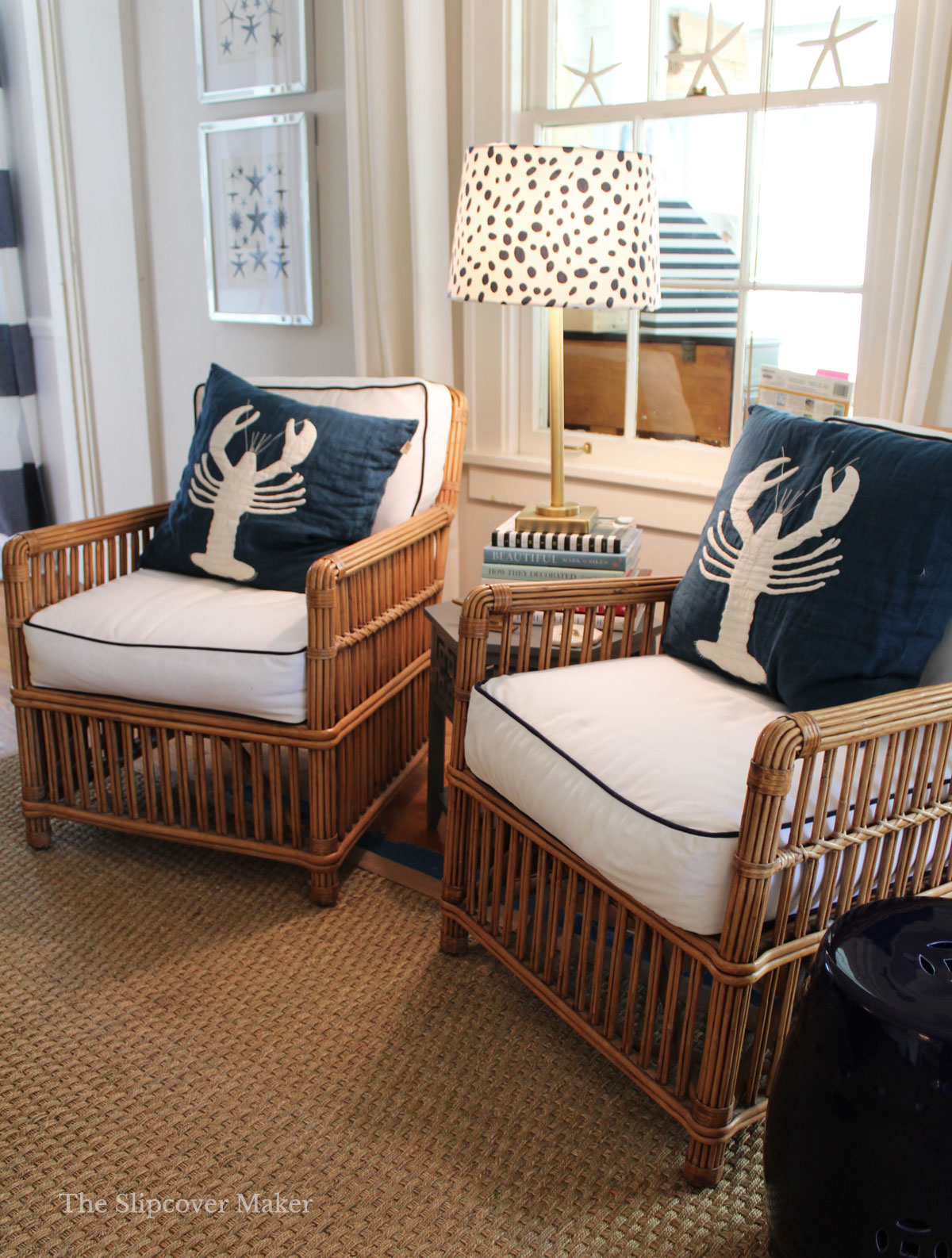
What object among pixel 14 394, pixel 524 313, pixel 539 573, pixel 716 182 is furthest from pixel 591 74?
pixel 14 394

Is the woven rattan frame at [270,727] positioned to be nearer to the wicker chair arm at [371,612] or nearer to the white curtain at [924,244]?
the wicker chair arm at [371,612]

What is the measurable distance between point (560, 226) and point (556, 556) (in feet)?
1.66

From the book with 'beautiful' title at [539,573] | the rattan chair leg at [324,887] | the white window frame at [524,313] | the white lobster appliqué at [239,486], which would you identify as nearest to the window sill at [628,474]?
the white window frame at [524,313]

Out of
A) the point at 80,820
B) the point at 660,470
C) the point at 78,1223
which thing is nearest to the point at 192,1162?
the point at 78,1223

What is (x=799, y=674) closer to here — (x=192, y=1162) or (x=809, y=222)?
(x=192, y=1162)

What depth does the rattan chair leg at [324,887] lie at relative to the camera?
5.64 feet

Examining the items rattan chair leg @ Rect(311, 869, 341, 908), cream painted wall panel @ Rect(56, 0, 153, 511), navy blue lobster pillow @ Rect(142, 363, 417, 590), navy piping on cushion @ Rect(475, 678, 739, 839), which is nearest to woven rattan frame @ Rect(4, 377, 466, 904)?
rattan chair leg @ Rect(311, 869, 341, 908)

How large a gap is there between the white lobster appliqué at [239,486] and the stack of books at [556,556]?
1.22 feet

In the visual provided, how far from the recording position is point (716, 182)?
6.82 feet

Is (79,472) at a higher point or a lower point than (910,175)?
lower

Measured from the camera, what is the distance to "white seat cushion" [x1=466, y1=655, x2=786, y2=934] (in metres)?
1.11

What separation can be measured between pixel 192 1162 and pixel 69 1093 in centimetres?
21

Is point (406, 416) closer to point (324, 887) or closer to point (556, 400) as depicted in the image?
point (556, 400)

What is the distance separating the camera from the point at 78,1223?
3.76 ft
